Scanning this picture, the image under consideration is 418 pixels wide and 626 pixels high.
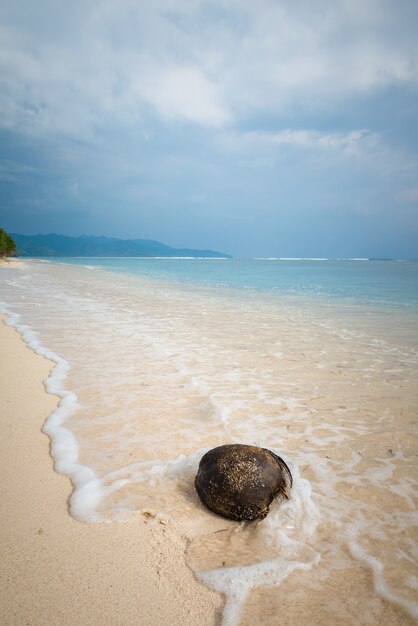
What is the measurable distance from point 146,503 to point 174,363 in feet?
13.5

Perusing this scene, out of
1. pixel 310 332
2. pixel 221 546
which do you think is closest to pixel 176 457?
pixel 221 546

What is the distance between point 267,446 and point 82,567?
2.32 metres

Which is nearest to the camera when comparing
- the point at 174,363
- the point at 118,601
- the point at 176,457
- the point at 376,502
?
the point at 118,601

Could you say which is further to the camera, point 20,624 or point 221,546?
point 221,546

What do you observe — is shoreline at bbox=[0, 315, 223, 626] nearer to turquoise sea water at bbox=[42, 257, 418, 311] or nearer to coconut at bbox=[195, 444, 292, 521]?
coconut at bbox=[195, 444, 292, 521]

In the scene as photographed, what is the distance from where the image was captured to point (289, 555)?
240 cm

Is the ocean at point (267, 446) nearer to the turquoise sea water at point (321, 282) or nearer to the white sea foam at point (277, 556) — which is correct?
the white sea foam at point (277, 556)

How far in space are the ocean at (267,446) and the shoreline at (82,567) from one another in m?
0.12

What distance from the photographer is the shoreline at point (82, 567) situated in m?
1.93

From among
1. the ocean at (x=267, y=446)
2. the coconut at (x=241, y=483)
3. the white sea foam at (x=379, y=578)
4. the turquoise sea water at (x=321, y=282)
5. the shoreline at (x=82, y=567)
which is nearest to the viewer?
the shoreline at (x=82, y=567)

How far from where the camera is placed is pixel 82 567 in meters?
2.19

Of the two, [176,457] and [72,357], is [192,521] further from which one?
[72,357]

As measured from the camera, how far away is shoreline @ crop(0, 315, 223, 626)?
1.93m

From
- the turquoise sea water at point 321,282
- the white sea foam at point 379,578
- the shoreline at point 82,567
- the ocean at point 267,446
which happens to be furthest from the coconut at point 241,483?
the turquoise sea water at point 321,282
